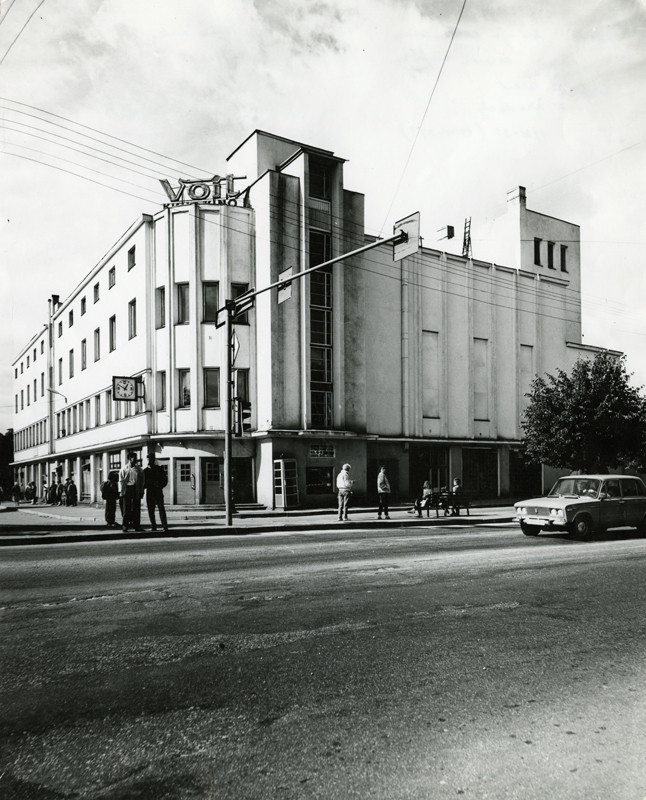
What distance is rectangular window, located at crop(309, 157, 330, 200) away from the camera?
28219mm

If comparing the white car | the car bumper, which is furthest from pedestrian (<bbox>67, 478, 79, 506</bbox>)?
the car bumper

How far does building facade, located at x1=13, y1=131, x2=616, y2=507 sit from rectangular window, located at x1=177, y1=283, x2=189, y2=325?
0.05 meters

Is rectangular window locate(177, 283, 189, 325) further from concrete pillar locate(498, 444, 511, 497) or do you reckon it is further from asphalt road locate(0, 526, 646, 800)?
asphalt road locate(0, 526, 646, 800)

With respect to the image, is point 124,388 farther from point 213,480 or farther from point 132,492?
point 132,492

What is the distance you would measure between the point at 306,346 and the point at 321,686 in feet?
76.0

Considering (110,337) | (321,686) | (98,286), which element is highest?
(98,286)

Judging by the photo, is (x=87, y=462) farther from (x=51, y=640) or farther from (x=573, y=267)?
(x=51, y=640)

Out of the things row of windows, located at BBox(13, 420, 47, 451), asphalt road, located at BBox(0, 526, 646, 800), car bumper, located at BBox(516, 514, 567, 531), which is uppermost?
row of windows, located at BBox(13, 420, 47, 451)

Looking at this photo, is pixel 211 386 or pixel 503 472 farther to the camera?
pixel 503 472

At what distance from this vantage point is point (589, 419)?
28.6 metres

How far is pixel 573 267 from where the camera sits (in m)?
40.2

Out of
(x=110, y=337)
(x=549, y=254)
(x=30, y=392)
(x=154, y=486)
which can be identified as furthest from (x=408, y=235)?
(x=30, y=392)

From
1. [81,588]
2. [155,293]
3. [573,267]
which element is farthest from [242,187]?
[81,588]

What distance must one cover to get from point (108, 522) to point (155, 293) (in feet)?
47.8
